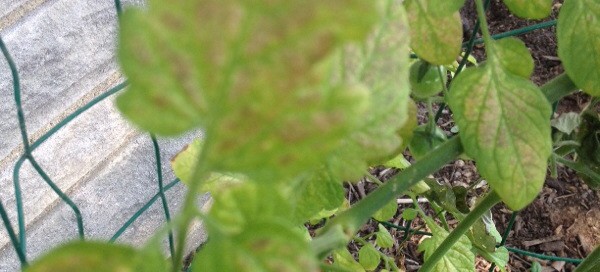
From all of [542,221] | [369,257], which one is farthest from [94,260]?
[542,221]

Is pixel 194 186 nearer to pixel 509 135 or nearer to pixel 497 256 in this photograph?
pixel 509 135

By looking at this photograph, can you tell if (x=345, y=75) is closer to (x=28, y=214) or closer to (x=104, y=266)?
(x=104, y=266)

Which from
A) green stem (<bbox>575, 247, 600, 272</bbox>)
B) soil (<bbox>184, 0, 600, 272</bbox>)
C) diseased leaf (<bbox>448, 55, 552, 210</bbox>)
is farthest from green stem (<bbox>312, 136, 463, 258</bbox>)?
soil (<bbox>184, 0, 600, 272</bbox>)

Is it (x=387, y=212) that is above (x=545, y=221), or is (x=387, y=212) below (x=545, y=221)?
above

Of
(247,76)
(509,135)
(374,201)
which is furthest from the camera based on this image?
(509,135)

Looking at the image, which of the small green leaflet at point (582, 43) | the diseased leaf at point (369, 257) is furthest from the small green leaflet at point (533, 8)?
the diseased leaf at point (369, 257)

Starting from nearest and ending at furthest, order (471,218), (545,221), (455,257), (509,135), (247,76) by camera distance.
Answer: (247,76) < (509,135) < (471,218) < (455,257) < (545,221)

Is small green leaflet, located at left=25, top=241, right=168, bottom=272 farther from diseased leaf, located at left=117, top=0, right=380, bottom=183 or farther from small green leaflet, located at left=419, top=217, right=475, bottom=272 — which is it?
small green leaflet, located at left=419, top=217, right=475, bottom=272

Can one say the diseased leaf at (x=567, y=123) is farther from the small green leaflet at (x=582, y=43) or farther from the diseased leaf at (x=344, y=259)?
the diseased leaf at (x=344, y=259)
